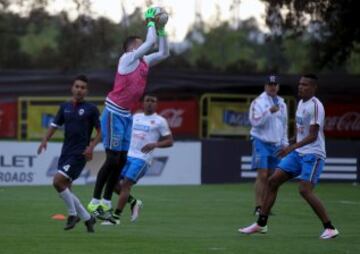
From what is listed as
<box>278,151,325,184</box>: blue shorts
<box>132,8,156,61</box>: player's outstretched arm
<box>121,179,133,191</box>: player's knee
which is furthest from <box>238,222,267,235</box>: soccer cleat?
<box>132,8,156,61</box>: player's outstretched arm

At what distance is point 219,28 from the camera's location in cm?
7312

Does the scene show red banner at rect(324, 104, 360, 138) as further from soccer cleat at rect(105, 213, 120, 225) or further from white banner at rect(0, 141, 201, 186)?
soccer cleat at rect(105, 213, 120, 225)

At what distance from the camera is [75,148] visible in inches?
542

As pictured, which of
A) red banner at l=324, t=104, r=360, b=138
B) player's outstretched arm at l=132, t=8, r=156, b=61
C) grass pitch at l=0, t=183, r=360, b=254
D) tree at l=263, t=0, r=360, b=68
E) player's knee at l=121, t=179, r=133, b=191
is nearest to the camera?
grass pitch at l=0, t=183, r=360, b=254

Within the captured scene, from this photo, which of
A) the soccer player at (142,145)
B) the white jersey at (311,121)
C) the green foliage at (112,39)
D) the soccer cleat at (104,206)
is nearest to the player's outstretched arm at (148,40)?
the soccer cleat at (104,206)

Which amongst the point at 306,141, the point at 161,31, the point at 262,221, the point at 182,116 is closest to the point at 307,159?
the point at 306,141

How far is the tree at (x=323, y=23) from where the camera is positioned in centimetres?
3028

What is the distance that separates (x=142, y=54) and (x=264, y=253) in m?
3.91

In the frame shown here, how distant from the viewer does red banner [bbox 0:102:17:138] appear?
27750 mm

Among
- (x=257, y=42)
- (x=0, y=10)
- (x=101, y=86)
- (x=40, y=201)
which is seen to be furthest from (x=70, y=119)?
(x=257, y=42)

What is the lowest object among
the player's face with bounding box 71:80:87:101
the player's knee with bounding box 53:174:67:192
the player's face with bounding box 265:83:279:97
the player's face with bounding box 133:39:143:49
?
the player's knee with bounding box 53:174:67:192

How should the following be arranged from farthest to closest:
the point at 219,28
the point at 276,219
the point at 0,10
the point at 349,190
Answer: the point at 219,28 → the point at 0,10 → the point at 349,190 → the point at 276,219

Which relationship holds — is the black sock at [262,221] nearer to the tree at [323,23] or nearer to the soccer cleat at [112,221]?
the soccer cleat at [112,221]

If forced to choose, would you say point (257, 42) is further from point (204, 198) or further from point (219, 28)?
point (204, 198)
